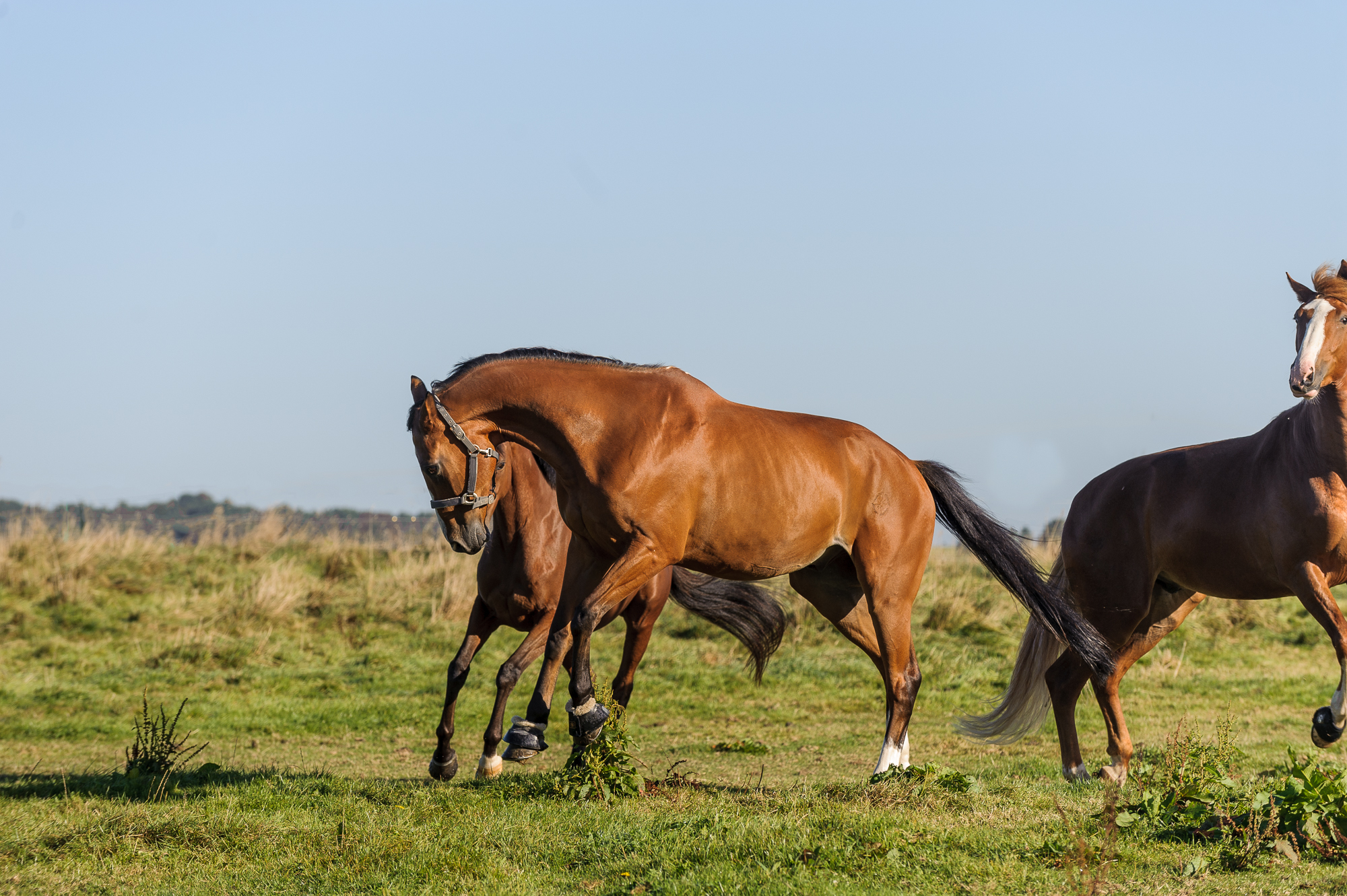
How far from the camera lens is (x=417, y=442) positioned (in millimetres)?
6012

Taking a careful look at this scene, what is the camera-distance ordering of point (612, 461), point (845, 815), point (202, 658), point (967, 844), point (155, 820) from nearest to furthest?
point (967, 844) < point (845, 815) < point (155, 820) < point (612, 461) < point (202, 658)

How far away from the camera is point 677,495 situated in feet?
20.6

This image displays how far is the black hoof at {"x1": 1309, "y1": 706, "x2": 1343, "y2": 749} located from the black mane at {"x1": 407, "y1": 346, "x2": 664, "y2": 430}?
156 inches

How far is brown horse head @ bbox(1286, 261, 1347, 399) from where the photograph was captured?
599cm

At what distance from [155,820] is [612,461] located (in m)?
2.88

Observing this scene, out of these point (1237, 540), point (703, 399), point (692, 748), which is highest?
point (703, 399)

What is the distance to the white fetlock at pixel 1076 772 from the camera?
7145 mm

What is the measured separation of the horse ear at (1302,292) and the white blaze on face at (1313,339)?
0.26m

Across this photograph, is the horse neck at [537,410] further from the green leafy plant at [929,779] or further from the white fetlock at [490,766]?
the green leafy plant at [929,779]

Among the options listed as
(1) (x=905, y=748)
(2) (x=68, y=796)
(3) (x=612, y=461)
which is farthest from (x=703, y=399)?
(2) (x=68, y=796)

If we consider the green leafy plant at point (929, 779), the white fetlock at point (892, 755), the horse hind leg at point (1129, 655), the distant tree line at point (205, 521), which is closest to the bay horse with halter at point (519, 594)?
the white fetlock at point (892, 755)

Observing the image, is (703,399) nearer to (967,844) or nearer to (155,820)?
(967,844)

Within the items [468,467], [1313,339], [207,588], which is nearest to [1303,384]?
[1313,339]

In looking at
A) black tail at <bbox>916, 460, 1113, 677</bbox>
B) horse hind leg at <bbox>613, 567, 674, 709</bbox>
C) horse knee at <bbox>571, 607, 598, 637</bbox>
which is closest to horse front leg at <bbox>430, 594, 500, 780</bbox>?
horse hind leg at <bbox>613, 567, 674, 709</bbox>
